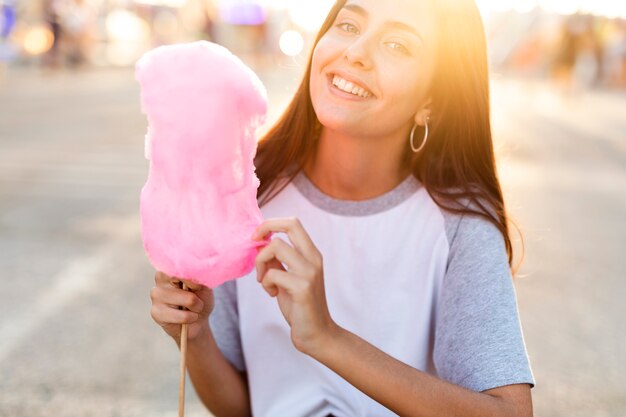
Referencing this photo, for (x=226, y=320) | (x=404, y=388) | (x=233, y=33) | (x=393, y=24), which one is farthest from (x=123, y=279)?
(x=233, y=33)

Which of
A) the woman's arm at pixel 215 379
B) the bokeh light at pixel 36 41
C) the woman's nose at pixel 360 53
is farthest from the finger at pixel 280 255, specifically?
the bokeh light at pixel 36 41

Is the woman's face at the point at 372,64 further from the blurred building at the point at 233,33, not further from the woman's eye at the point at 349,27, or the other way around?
the blurred building at the point at 233,33

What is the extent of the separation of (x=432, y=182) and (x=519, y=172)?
6.78 m

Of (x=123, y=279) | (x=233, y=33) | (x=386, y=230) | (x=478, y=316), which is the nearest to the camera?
(x=478, y=316)

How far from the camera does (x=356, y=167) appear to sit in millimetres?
2238

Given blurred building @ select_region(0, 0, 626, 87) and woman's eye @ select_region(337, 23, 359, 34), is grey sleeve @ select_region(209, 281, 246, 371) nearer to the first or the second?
woman's eye @ select_region(337, 23, 359, 34)

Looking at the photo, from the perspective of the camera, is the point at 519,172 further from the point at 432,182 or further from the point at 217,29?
the point at 217,29

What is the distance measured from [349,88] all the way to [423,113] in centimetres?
31

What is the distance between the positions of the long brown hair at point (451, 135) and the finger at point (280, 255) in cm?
59

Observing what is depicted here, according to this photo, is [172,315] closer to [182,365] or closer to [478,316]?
[182,365]

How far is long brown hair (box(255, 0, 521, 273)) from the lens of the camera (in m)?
2.14

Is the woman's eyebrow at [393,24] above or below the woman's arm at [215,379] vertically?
above

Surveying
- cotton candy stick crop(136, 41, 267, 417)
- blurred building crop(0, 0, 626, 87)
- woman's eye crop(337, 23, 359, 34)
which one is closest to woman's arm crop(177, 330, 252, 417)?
cotton candy stick crop(136, 41, 267, 417)

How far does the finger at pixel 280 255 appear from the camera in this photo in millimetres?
1650
